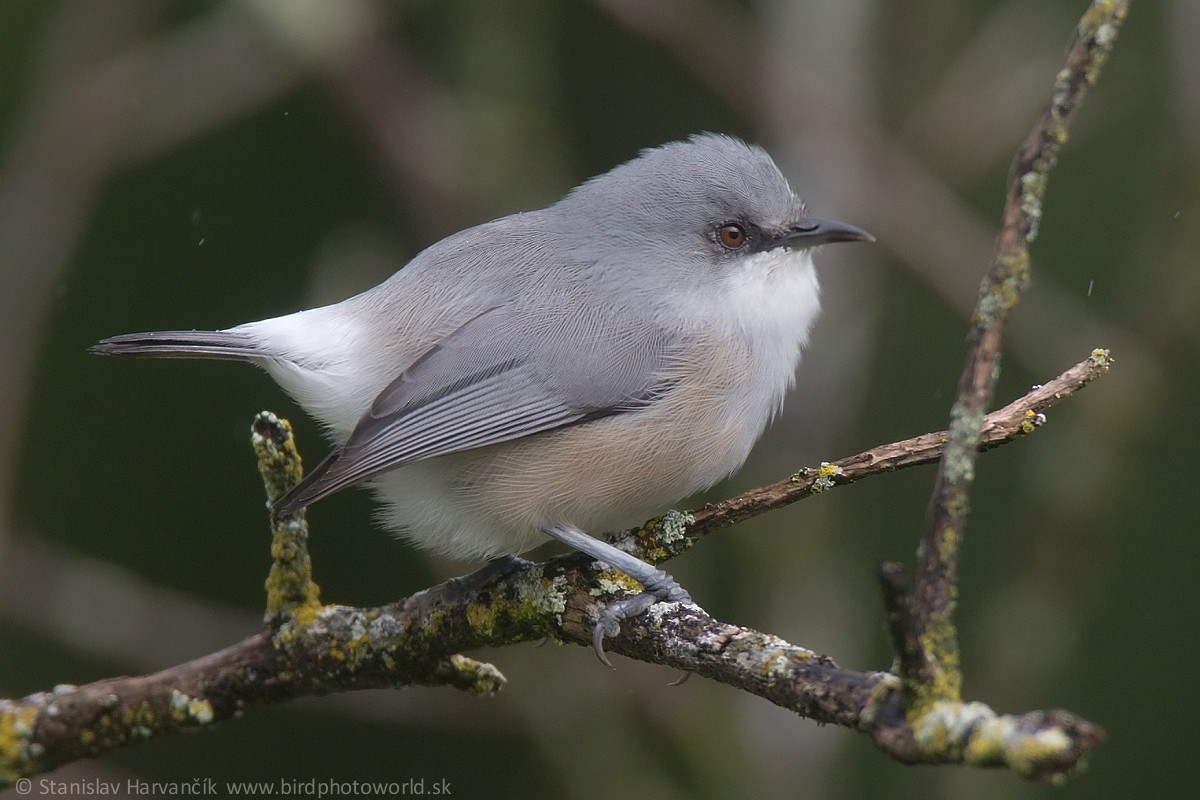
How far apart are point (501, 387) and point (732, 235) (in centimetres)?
100

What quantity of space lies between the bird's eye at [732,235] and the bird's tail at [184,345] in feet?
4.89

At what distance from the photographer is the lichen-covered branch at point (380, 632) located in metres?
2.60

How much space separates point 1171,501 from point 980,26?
9.17 feet

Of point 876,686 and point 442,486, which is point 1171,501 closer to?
point 442,486

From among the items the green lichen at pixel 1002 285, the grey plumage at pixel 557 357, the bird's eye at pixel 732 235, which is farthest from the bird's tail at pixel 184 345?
the green lichen at pixel 1002 285

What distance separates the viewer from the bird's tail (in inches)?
131

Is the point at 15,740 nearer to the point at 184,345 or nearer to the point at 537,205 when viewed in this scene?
the point at 184,345

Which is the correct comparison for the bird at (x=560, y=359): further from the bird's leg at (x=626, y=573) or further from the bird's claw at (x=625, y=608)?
the bird's claw at (x=625, y=608)

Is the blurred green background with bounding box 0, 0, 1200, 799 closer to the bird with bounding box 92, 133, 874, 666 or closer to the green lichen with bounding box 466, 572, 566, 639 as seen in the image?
the bird with bounding box 92, 133, 874, 666

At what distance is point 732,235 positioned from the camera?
3.87 m

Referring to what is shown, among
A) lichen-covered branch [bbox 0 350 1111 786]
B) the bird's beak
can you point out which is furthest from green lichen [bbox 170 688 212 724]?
the bird's beak

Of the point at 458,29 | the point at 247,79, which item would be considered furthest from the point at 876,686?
the point at 458,29

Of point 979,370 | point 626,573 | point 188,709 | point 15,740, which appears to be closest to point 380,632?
point 188,709

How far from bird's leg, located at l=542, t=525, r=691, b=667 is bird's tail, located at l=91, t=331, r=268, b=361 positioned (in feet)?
3.39
